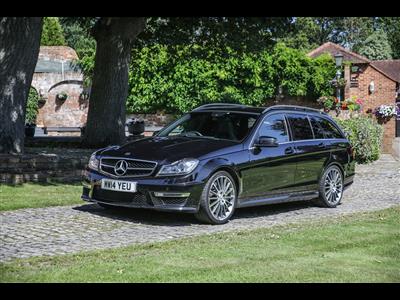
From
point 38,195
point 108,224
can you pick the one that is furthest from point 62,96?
point 108,224

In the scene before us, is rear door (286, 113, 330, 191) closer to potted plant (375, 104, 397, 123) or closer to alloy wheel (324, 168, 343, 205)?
alloy wheel (324, 168, 343, 205)

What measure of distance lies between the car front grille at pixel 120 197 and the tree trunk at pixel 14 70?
14.9 ft

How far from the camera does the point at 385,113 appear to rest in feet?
82.7

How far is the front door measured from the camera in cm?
948

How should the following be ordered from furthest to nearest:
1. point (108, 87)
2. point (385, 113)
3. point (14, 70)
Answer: point (385, 113)
point (108, 87)
point (14, 70)

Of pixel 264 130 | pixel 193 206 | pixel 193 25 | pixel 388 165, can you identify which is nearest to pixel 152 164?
pixel 193 206

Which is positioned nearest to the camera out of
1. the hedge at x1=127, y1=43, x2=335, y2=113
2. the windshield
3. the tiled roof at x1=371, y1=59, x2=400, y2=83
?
the windshield

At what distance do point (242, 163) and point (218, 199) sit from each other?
0.66 metres

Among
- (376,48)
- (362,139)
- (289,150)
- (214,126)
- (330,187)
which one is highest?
(376,48)

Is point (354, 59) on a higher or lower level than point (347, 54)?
lower

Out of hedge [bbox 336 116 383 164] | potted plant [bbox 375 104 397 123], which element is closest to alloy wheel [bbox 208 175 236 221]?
hedge [bbox 336 116 383 164]

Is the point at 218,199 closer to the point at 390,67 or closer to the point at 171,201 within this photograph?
the point at 171,201

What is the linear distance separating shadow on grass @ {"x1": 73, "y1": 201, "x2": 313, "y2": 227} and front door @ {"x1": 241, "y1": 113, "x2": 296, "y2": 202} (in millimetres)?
564

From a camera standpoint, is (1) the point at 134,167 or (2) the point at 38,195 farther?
(2) the point at 38,195
